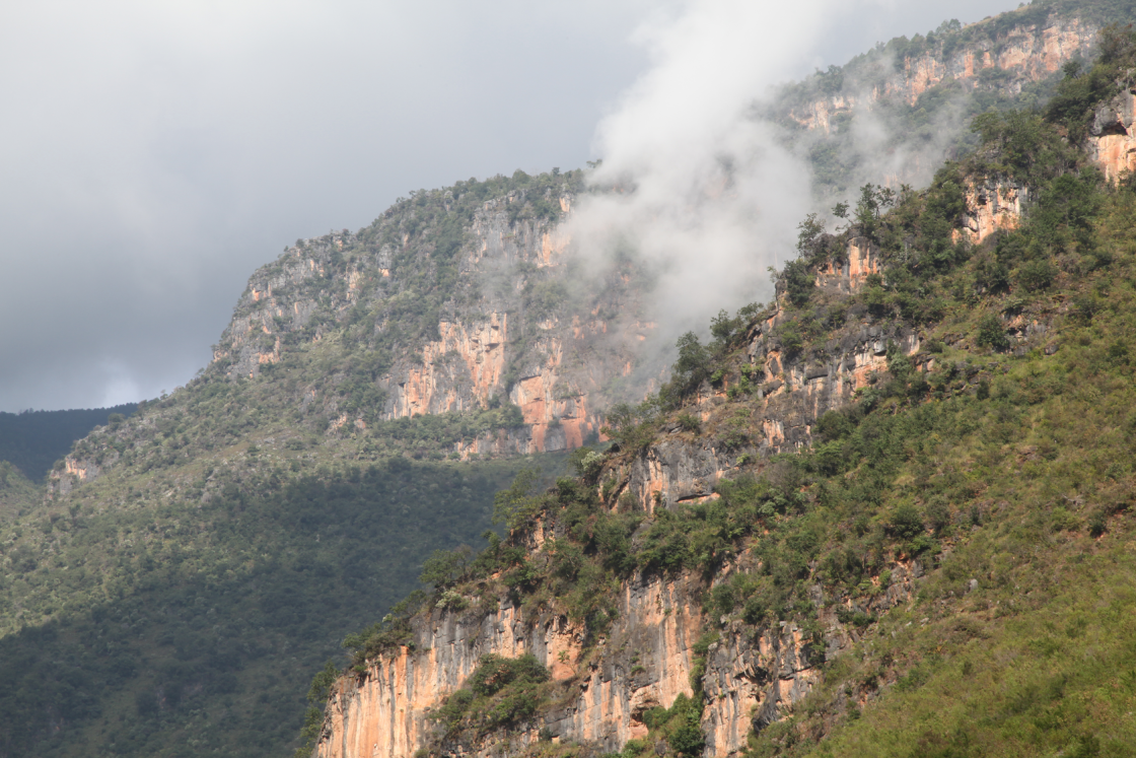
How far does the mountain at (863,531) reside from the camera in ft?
167

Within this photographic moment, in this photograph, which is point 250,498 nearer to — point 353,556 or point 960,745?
point 353,556

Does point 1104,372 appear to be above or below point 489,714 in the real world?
above

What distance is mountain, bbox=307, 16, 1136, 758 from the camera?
51.0m

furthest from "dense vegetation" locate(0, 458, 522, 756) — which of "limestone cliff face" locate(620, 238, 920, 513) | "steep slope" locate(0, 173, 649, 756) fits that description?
"limestone cliff face" locate(620, 238, 920, 513)

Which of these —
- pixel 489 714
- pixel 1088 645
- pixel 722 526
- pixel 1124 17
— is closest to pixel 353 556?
pixel 489 714

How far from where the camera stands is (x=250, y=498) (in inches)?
7224

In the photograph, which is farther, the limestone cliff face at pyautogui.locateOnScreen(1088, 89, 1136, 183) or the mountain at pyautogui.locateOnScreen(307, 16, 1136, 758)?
the limestone cliff face at pyautogui.locateOnScreen(1088, 89, 1136, 183)

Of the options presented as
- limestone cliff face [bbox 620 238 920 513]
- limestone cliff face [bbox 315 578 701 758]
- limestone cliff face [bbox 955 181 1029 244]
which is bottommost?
limestone cliff face [bbox 315 578 701 758]

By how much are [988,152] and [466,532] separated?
4510 inches

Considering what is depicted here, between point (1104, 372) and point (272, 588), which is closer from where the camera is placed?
point (1104, 372)

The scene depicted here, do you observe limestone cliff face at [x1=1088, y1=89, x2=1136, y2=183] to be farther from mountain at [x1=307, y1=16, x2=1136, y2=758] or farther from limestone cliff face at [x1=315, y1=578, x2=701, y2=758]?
limestone cliff face at [x1=315, y1=578, x2=701, y2=758]

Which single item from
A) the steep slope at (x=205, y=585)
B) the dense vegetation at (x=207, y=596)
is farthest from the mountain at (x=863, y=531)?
the dense vegetation at (x=207, y=596)

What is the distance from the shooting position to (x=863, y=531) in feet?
210

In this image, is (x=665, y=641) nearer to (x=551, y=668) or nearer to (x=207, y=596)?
(x=551, y=668)
